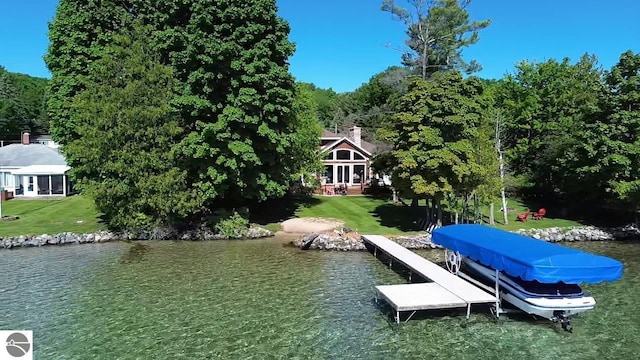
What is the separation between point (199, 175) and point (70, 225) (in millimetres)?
9218

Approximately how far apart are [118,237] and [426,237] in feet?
58.9

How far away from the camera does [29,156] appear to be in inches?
1822

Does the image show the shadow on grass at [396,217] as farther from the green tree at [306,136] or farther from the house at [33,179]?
the house at [33,179]

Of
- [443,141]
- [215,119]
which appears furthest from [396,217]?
[215,119]

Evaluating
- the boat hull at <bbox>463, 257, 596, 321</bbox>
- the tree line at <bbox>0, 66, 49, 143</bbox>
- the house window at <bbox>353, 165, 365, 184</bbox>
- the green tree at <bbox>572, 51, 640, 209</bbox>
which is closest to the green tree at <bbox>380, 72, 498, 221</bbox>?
the green tree at <bbox>572, 51, 640, 209</bbox>

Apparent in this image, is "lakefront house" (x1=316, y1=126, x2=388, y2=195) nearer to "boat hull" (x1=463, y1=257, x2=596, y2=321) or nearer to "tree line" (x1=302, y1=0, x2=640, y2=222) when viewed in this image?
"tree line" (x1=302, y1=0, x2=640, y2=222)

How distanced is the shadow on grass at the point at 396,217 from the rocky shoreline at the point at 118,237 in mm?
8232

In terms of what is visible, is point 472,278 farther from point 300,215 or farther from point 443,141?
point 300,215

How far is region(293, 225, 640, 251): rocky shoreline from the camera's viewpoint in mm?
24891

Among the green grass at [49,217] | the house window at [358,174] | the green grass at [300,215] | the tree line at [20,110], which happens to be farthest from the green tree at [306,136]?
the tree line at [20,110]

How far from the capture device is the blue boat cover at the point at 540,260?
1287 centimetres

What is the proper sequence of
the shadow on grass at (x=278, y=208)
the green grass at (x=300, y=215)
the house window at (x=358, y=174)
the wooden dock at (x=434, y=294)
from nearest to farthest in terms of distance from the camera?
the wooden dock at (x=434, y=294) < the green grass at (x=300, y=215) < the shadow on grass at (x=278, y=208) < the house window at (x=358, y=174)

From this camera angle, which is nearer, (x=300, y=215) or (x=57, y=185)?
(x=300, y=215)

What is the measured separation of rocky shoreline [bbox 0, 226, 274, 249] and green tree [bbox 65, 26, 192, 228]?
0.65 meters
